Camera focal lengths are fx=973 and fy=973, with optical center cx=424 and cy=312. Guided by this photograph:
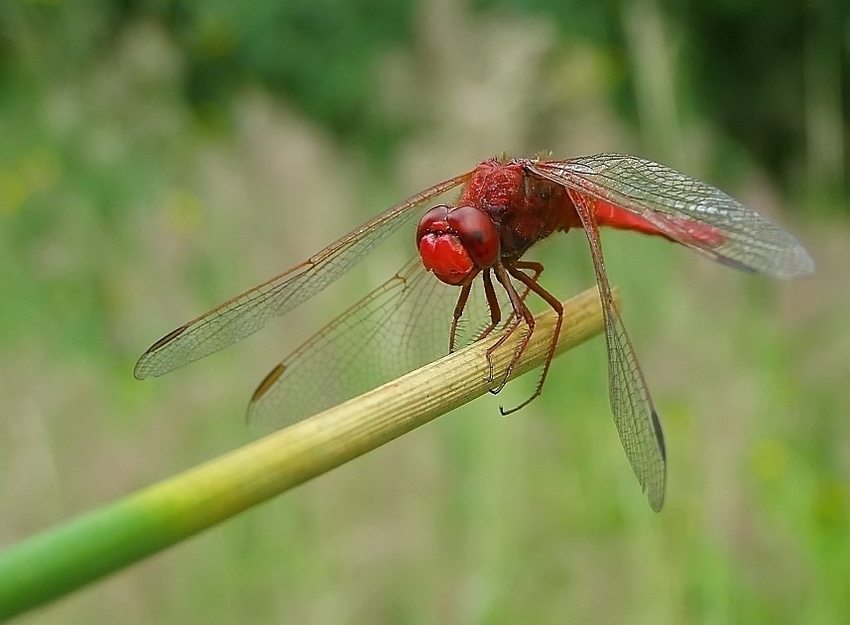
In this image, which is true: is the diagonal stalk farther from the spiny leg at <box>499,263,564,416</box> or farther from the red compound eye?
the red compound eye

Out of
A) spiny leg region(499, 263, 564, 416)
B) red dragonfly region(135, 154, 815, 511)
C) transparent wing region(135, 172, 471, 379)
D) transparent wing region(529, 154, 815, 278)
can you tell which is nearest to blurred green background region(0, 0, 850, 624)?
transparent wing region(135, 172, 471, 379)

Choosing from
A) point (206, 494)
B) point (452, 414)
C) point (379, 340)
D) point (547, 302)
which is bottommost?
point (452, 414)

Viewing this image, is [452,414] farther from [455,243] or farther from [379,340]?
[455,243]

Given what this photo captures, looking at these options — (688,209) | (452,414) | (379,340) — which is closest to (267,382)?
(379,340)

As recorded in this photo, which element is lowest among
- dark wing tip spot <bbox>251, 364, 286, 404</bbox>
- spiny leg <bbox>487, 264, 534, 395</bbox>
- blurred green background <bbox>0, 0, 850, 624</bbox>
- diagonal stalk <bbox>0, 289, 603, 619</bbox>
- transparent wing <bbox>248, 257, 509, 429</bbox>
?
blurred green background <bbox>0, 0, 850, 624</bbox>

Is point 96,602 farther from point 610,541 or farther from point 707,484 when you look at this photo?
point 707,484

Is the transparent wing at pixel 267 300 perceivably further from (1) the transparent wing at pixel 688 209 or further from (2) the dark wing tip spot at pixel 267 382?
(1) the transparent wing at pixel 688 209
